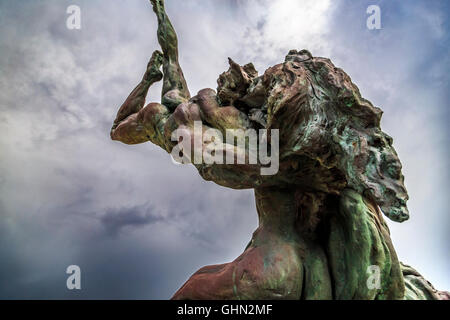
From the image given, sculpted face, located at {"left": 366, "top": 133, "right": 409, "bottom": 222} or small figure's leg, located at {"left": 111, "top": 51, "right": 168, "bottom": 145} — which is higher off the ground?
small figure's leg, located at {"left": 111, "top": 51, "right": 168, "bottom": 145}

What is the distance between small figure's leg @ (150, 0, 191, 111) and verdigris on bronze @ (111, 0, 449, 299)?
2.66 ft

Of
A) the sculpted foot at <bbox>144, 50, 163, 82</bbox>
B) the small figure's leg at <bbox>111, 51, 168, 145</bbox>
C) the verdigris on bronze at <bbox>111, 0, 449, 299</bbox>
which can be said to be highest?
the sculpted foot at <bbox>144, 50, 163, 82</bbox>

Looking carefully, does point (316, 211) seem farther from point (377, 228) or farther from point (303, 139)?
point (303, 139)

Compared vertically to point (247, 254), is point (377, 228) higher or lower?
higher

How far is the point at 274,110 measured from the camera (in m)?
2.45

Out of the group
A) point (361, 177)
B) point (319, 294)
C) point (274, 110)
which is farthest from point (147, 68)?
point (319, 294)

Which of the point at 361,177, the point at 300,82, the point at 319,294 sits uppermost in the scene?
the point at 300,82

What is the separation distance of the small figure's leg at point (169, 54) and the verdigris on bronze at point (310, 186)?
2.66 feet

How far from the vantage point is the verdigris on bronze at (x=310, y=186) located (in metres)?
2.35

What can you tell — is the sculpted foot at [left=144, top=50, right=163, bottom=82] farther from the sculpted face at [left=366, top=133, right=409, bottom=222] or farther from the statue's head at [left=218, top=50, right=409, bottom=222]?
the sculpted face at [left=366, top=133, right=409, bottom=222]

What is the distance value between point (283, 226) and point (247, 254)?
15.1 inches

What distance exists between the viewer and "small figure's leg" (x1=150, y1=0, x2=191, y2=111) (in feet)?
12.4

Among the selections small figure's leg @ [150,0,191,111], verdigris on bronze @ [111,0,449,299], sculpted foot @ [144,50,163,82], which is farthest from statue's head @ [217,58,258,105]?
sculpted foot @ [144,50,163,82]

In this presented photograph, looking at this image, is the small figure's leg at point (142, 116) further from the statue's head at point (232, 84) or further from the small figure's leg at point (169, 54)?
the statue's head at point (232, 84)
